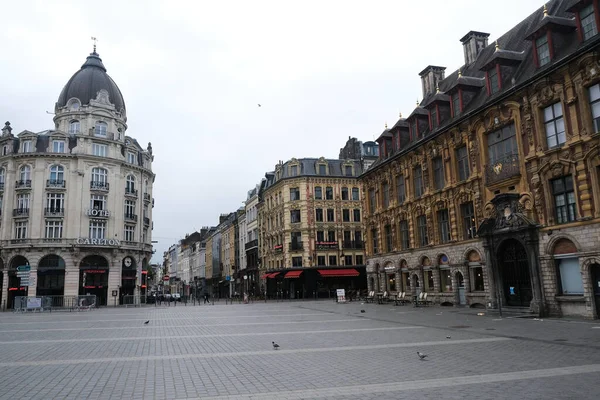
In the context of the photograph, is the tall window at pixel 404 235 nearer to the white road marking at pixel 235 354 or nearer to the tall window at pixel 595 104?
the tall window at pixel 595 104

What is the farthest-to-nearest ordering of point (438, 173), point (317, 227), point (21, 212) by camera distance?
point (317, 227)
point (21, 212)
point (438, 173)

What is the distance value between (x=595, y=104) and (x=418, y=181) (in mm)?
15329

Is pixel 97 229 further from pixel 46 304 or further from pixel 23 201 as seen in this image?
pixel 46 304

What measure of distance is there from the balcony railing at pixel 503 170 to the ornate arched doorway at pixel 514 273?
138 inches

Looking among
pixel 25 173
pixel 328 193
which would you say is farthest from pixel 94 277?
pixel 328 193

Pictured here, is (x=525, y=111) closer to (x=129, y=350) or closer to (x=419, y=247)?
(x=419, y=247)

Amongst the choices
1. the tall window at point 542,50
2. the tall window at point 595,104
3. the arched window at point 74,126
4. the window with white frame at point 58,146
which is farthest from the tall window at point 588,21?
the arched window at point 74,126

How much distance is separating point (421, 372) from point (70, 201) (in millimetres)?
52014

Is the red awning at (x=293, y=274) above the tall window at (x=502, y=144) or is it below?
below

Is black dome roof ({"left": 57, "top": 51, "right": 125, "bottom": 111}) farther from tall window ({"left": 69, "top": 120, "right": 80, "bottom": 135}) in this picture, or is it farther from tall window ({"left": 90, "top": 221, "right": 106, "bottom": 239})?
tall window ({"left": 90, "top": 221, "right": 106, "bottom": 239})

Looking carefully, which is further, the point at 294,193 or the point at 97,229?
the point at 294,193

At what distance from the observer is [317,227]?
59.2m

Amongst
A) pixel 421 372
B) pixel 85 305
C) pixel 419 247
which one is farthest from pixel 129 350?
pixel 85 305

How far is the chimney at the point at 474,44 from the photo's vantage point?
3481 centimetres
